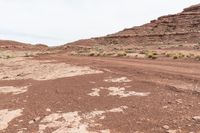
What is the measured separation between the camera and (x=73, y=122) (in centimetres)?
902

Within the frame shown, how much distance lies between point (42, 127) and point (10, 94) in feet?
16.0

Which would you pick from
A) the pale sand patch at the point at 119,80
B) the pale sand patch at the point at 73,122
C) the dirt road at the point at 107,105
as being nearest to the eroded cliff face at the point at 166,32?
the pale sand patch at the point at 119,80

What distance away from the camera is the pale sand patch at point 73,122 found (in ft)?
28.0

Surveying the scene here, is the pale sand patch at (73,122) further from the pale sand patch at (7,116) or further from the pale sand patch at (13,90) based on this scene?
the pale sand patch at (13,90)

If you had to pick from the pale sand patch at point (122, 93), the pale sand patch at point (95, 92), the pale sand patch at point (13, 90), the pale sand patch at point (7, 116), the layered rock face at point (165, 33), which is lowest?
the pale sand patch at point (7, 116)

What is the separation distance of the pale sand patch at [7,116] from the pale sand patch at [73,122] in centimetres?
116

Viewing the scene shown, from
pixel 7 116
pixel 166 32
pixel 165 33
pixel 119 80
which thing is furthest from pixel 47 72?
pixel 166 32

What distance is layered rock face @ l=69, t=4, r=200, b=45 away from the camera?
58.0 meters

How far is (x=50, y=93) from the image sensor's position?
12.4m

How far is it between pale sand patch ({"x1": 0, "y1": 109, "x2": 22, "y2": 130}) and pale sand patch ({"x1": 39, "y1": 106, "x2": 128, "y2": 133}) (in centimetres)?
116

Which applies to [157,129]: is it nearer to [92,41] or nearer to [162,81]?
[162,81]

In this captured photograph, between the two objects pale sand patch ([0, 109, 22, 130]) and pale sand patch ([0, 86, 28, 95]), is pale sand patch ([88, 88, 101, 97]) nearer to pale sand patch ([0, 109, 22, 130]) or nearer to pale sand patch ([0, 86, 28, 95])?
pale sand patch ([0, 109, 22, 130])

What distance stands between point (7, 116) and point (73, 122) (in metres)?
2.46

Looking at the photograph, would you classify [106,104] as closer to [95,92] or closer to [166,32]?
[95,92]
